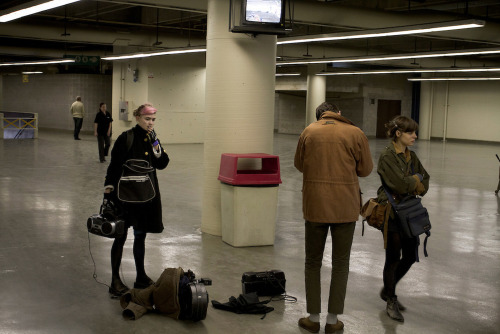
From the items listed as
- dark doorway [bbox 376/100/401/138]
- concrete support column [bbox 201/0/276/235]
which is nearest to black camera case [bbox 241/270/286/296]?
concrete support column [bbox 201/0/276/235]

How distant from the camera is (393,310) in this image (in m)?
4.70

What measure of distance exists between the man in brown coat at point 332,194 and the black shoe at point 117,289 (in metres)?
1.54

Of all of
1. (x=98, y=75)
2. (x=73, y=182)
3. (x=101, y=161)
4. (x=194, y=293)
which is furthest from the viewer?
(x=98, y=75)

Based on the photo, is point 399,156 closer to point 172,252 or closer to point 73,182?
point 172,252

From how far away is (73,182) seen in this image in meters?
11.5

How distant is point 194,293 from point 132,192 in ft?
3.36

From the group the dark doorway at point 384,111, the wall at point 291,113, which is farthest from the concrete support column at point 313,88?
the wall at point 291,113

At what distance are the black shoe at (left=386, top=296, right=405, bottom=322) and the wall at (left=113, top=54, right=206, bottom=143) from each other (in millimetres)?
18406

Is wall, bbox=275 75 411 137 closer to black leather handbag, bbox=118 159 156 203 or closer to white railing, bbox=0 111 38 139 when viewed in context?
white railing, bbox=0 111 38 139

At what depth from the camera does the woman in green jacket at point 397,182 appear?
460 cm

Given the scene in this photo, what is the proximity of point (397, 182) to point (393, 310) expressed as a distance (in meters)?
0.99

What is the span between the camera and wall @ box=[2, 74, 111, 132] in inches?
1217

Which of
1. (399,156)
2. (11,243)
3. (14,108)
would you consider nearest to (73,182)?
(11,243)

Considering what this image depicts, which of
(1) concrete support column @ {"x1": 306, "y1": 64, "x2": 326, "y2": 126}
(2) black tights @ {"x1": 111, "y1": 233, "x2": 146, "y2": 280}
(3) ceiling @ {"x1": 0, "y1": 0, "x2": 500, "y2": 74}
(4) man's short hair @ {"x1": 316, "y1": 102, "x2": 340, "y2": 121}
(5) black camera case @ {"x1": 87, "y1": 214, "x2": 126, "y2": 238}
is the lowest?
→ (2) black tights @ {"x1": 111, "y1": 233, "x2": 146, "y2": 280}
